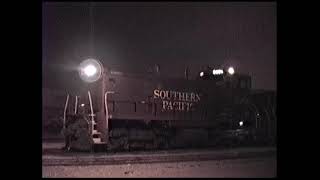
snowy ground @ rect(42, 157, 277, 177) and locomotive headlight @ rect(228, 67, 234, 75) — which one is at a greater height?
locomotive headlight @ rect(228, 67, 234, 75)

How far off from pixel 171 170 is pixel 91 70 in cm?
672

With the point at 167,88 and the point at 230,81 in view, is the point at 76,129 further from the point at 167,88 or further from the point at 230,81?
the point at 230,81

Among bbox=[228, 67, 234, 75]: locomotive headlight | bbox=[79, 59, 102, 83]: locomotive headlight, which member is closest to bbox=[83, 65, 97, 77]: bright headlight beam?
bbox=[79, 59, 102, 83]: locomotive headlight

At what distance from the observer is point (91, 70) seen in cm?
1700

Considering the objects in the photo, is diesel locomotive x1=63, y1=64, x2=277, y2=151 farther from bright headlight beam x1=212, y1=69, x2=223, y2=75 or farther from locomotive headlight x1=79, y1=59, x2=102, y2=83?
locomotive headlight x1=79, y1=59, x2=102, y2=83

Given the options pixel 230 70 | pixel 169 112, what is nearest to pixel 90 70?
pixel 169 112

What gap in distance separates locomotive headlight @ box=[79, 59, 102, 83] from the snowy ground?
17.6 feet

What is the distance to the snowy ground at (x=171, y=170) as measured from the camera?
10703 mm

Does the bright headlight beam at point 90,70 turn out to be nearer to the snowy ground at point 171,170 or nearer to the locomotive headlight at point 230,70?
the snowy ground at point 171,170

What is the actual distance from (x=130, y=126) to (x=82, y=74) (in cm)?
268

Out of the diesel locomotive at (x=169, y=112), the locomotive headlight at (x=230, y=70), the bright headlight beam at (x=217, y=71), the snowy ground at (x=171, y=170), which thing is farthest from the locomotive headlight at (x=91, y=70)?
the locomotive headlight at (x=230, y=70)

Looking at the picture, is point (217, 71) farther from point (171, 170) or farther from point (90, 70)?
point (171, 170)

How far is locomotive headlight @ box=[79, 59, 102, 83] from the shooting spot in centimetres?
1692
